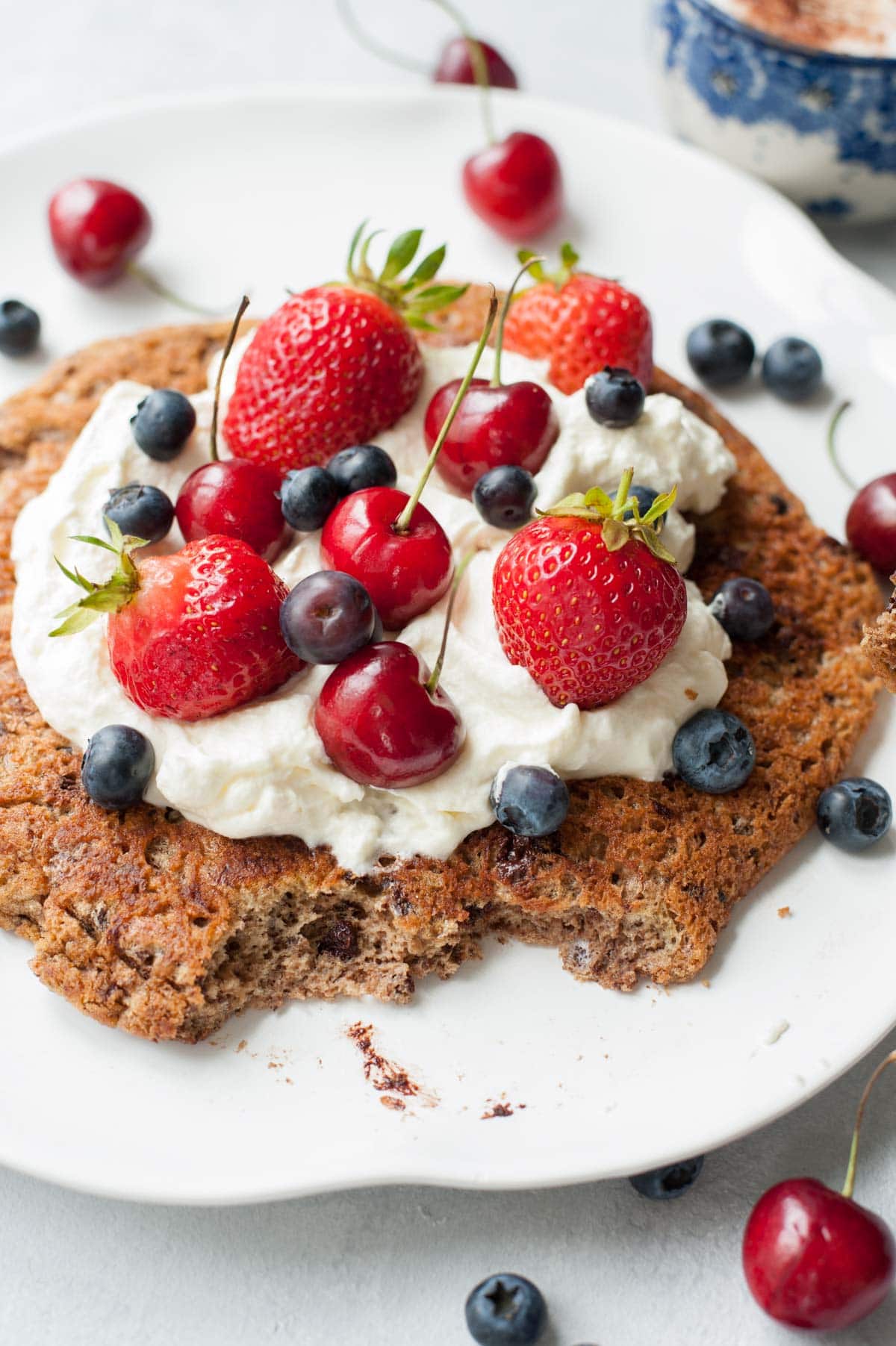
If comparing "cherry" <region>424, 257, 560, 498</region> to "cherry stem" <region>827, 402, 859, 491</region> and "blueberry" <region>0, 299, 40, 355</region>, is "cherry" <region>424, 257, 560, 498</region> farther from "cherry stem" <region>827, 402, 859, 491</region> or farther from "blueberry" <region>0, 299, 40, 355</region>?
"blueberry" <region>0, 299, 40, 355</region>

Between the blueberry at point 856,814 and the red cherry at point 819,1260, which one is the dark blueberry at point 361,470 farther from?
the red cherry at point 819,1260

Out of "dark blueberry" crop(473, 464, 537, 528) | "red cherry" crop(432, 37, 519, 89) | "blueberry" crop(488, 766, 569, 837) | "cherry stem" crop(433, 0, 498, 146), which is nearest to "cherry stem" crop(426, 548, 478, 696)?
"dark blueberry" crop(473, 464, 537, 528)

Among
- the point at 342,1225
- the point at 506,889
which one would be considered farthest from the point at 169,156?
the point at 342,1225

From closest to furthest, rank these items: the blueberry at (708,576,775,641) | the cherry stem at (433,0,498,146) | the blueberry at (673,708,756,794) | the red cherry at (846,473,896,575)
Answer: the blueberry at (673,708,756,794), the blueberry at (708,576,775,641), the red cherry at (846,473,896,575), the cherry stem at (433,0,498,146)

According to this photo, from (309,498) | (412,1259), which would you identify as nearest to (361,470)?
(309,498)

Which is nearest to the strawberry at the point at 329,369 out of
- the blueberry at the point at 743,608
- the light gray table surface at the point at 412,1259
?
the blueberry at the point at 743,608

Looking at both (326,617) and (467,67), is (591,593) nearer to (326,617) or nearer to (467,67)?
(326,617)

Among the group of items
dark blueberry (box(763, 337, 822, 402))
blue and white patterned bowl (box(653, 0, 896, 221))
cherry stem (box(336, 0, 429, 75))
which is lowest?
cherry stem (box(336, 0, 429, 75))

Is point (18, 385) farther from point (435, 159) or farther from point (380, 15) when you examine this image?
point (380, 15)
